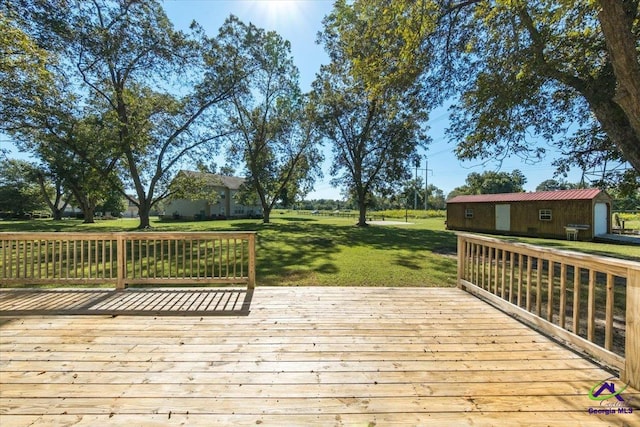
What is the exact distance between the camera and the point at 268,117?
20.4m

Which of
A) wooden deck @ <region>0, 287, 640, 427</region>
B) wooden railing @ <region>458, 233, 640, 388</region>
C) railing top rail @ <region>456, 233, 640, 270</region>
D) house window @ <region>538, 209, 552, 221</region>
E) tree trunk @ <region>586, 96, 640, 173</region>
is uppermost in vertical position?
tree trunk @ <region>586, 96, 640, 173</region>

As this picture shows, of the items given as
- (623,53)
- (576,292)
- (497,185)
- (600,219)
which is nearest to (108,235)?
(576,292)

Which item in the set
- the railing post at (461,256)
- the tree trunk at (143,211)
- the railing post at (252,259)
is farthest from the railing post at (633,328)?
the tree trunk at (143,211)

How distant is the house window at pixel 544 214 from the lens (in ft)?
48.1

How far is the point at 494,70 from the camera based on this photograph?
6078mm

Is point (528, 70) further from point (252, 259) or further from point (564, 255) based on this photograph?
point (252, 259)

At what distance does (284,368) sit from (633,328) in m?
2.80

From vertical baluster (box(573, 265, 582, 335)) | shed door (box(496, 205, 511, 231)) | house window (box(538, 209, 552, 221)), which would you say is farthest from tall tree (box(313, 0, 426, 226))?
vertical baluster (box(573, 265, 582, 335))

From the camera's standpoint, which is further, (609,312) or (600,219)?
(600,219)

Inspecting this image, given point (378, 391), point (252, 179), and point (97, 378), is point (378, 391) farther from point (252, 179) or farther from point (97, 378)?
point (252, 179)

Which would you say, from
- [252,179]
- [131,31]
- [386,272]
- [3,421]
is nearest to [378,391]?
[3,421]

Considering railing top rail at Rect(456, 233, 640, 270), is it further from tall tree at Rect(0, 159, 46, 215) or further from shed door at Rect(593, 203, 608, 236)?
tall tree at Rect(0, 159, 46, 215)

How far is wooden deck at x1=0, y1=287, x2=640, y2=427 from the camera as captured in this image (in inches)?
72.4

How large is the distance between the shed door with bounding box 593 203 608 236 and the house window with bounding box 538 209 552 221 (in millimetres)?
1734
